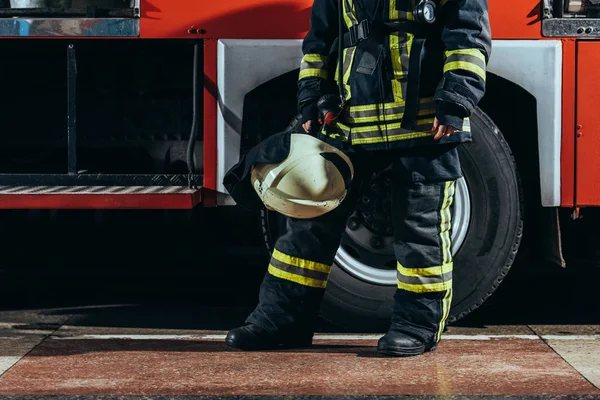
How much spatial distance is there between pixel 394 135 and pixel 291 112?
714mm

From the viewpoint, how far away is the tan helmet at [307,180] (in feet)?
14.1

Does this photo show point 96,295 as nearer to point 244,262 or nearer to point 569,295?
point 244,262

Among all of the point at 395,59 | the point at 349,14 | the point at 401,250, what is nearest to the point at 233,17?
the point at 349,14

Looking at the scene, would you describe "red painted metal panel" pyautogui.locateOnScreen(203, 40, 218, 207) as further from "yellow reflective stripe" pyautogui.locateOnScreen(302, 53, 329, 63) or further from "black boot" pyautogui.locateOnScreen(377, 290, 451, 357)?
"black boot" pyautogui.locateOnScreen(377, 290, 451, 357)

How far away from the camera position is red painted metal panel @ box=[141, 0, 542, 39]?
461 cm

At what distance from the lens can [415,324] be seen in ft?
14.3

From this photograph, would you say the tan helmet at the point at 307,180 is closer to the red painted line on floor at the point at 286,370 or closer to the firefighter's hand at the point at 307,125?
the firefighter's hand at the point at 307,125

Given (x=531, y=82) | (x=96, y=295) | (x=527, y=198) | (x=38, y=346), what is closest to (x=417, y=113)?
(x=531, y=82)

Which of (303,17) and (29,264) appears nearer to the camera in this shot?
(303,17)

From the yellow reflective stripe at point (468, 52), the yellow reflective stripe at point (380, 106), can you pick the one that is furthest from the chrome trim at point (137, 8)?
the yellow reflective stripe at point (468, 52)

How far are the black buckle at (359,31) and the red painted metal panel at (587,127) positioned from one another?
87cm

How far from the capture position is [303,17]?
15.2 ft

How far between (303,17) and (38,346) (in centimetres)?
160

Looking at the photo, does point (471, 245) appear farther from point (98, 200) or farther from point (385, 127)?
point (98, 200)
